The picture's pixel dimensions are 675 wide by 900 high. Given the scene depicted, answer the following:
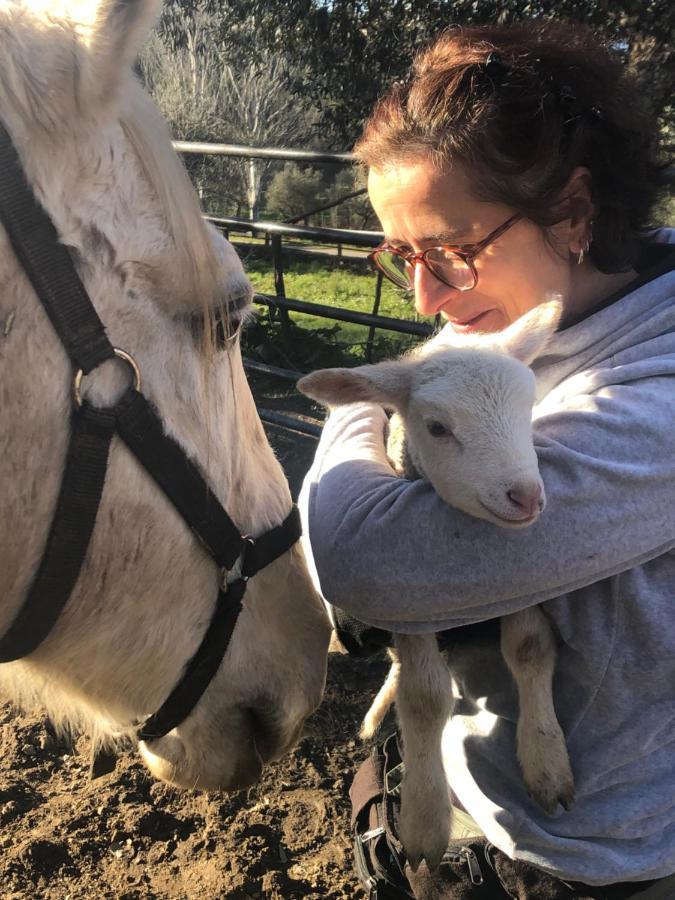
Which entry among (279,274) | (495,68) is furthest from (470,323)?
(279,274)

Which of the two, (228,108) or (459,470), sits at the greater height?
(459,470)

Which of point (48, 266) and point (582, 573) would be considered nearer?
point (48, 266)

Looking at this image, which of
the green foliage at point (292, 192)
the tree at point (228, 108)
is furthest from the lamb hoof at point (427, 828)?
the green foliage at point (292, 192)

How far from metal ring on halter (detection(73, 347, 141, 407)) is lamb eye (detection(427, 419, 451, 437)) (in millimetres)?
611

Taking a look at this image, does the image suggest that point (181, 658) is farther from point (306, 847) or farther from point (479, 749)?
point (306, 847)

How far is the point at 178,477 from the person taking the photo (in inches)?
52.0

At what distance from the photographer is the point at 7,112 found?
106 cm

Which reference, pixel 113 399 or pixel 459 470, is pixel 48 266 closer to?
pixel 113 399

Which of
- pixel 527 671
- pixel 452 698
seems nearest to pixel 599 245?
pixel 527 671

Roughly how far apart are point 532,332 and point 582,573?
54 cm

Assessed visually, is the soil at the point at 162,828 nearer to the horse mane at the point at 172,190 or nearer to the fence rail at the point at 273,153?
the horse mane at the point at 172,190

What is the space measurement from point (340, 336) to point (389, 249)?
7911 millimetres

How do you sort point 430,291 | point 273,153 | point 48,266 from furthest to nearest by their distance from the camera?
1. point 273,153
2. point 430,291
3. point 48,266

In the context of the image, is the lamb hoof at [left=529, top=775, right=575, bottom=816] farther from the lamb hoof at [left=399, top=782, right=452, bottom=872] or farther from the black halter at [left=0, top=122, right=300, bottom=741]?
the black halter at [left=0, top=122, right=300, bottom=741]
